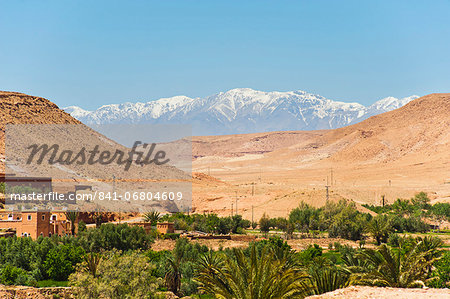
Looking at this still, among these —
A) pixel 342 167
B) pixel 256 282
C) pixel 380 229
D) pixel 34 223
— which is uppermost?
pixel 342 167

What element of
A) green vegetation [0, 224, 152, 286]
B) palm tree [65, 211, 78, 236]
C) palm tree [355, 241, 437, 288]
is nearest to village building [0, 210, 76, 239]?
palm tree [65, 211, 78, 236]

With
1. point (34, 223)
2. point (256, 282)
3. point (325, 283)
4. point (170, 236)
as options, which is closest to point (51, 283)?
point (34, 223)

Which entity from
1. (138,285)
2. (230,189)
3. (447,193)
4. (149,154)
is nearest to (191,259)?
(138,285)

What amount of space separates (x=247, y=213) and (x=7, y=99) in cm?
5207

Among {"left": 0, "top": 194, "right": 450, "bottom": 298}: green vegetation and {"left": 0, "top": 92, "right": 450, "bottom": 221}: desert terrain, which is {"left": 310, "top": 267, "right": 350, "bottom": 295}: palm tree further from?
{"left": 0, "top": 92, "right": 450, "bottom": 221}: desert terrain

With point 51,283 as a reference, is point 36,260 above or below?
above

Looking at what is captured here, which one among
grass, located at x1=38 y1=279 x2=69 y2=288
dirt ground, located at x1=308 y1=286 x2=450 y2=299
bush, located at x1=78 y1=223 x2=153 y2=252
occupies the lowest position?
grass, located at x1=38 y1=279 x2=69 y2=288

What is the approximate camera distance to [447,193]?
9381cm

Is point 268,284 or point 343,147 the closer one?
point 268,284

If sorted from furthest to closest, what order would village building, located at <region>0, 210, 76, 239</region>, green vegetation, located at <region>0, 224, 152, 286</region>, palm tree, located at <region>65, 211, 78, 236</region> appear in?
palm tree, located at <region>65, 211, 78, 236</region> < village building, located at <region>0, 210, 76, 239</region> < green vegetation, located at <region>0, 224, 152, 286</region>

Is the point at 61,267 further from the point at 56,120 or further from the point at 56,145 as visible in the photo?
the point at 56,120

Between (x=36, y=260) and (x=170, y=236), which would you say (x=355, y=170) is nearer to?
(x=170, y=236)

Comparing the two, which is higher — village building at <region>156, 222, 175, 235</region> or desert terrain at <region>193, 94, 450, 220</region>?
desert terrain at <region>193, 94, 450, 220</region>

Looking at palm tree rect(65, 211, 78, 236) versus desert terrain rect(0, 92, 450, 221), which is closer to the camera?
palm tree rect(65, 211, 78, 236)
